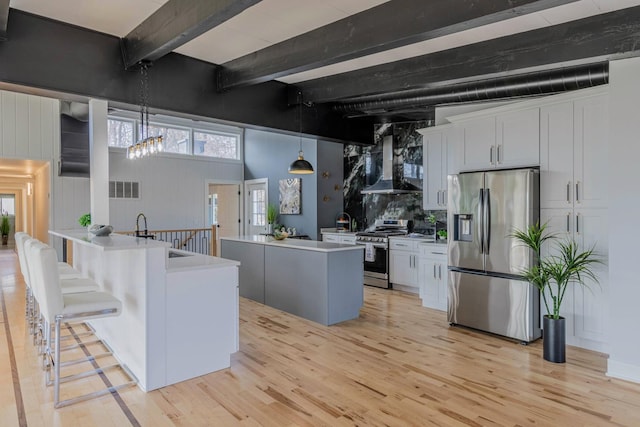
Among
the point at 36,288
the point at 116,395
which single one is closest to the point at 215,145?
the point at 36,288

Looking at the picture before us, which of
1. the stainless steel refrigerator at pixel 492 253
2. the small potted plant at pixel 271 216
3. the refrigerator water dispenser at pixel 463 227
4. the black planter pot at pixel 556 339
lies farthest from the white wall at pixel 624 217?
the small potted plant at pixel 271 216

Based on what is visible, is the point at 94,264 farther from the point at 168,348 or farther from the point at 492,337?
the point at 492,337

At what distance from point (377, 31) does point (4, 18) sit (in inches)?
107

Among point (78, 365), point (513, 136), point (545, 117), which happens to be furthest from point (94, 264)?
point (545, 117)

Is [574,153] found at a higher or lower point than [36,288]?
higher

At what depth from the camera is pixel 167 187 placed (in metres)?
8.64

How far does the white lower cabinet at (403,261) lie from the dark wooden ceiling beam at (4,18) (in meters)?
5.09

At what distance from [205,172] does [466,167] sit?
6444mm

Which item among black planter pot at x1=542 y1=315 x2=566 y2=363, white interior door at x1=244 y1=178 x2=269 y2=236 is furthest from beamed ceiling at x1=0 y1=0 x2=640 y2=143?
white interior door at x1=244 y1=178 x2=269 y2=236

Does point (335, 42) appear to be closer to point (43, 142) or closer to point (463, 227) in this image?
point (463, 227)

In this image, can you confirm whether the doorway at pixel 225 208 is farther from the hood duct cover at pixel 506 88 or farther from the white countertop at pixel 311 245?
the hood duct cover at pixel 506 88

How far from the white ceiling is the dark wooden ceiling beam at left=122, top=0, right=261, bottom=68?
75 mm

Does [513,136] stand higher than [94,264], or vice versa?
[513,136]

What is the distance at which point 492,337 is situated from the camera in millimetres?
4035
